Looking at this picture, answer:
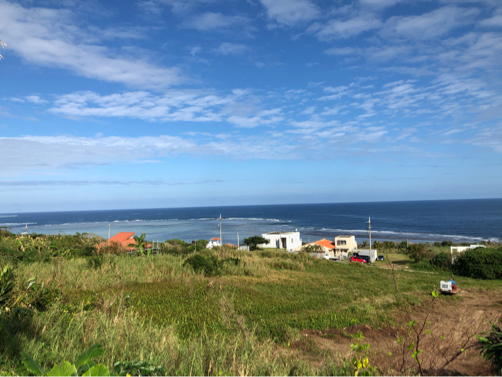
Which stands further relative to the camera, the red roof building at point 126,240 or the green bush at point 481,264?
the red roof building at point 126,240

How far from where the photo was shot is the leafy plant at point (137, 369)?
125 inches

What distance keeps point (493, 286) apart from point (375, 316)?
1127 centimetres

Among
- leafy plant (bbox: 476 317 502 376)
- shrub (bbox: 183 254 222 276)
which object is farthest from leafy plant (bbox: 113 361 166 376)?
shrub (bbox: 183 254 222 276)

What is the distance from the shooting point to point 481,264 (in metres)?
19.2

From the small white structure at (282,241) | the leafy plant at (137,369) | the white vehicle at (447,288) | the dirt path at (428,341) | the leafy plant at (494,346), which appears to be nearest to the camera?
the leafy plant at (137,369)

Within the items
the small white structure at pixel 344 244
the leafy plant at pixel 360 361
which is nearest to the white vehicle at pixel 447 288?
the leafy plant at pixel 360 361

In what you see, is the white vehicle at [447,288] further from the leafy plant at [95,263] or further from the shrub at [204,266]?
the leafy plant at [95,263]

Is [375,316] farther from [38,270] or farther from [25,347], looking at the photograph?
[38,270]

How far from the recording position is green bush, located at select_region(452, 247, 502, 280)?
736 inches

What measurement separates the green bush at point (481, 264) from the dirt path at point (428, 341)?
26.5ft

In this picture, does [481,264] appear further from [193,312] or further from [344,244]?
[344,244]

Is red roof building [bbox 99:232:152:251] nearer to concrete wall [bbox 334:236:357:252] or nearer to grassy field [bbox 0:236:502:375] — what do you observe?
grassy field [bbox 0:236:502:375]

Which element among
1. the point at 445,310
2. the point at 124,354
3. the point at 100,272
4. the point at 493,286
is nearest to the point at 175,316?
the point at 124,354

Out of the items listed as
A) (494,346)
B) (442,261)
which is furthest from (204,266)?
(442,261)
